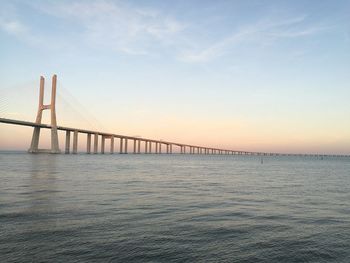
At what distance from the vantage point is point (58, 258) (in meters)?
7.05

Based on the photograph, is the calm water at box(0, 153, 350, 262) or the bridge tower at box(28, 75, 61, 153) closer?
the calm water at box(0, 153, 350, 262)

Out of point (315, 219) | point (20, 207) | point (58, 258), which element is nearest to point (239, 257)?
point (58, 258)

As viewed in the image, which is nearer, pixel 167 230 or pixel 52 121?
pixel 167 230

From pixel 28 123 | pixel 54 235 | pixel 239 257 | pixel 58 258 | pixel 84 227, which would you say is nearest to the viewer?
pixel 58 258

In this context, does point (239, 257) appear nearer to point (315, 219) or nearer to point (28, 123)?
point (315, 219)

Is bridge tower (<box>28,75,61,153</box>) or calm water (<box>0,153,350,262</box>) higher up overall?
bridge tower (<box>28,75,61,153</box>)

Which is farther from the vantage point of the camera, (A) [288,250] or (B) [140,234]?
(B) [140,234]

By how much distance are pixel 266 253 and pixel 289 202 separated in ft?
32.7

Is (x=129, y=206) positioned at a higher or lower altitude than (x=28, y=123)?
lower

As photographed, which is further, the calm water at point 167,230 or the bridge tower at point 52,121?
the bridge tower at point 52,121

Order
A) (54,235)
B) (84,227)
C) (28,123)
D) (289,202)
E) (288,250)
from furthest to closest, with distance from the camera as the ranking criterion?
(28,123) → (289,202) → (84,227) → (54,235) → (288,250)

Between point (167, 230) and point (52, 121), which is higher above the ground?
point (52, 121)

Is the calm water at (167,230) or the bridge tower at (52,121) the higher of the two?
the bridge tower at (52,121)

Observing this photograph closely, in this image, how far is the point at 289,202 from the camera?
1723cm
